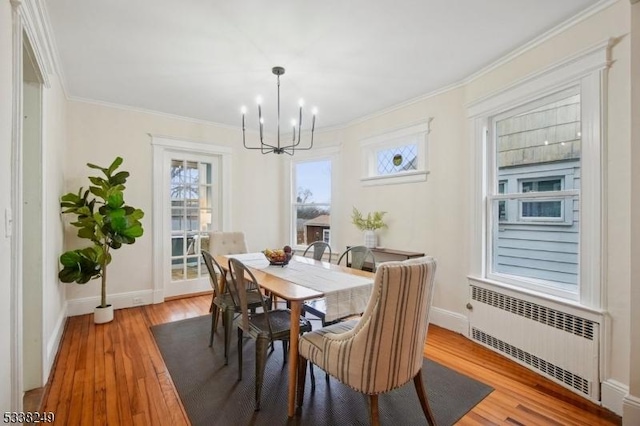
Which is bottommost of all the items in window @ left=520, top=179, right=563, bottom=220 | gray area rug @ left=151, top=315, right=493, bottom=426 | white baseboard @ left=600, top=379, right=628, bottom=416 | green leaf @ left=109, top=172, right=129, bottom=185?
gray area rug @ left=151, top=315, right=493, bottom=426

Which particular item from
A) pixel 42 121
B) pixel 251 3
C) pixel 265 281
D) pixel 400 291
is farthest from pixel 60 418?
pixel 251 3

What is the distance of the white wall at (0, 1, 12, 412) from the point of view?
137 centimetres

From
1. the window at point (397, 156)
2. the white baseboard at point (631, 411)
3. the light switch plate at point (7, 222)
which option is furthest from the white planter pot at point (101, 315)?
the white baseboard at point (631, 411)

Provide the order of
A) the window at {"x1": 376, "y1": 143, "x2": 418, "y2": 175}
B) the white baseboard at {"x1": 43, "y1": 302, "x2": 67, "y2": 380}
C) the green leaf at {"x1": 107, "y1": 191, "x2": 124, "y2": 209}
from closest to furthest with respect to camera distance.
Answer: the white baseboard at {"x1": 43, "y1": 302, "x2": 67, "y2": 380} < the green leaf at {"x1": 107, "y1": 191, "x2": 124, "y2": 209} < the window at {"x1": 376, "y1": 143, "x2": 418, "y2": 175}

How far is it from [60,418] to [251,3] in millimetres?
2872

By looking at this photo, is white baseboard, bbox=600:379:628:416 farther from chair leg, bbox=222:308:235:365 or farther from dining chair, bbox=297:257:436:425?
chair leg, bbox=222:308:235:365

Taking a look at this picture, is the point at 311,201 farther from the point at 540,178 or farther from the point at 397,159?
the point at 540,178

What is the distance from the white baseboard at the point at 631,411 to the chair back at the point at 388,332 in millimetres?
1356

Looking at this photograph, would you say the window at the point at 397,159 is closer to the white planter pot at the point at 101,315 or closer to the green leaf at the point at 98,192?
the green leaf at the point at 98,192

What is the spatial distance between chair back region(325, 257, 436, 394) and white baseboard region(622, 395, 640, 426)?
1356 millimetres

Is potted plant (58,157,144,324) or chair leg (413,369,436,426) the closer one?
chair leg (413,369,436,426)

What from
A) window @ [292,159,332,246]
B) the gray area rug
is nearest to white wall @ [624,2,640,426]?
the gray area rug

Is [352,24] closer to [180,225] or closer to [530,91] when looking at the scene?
[530,91]

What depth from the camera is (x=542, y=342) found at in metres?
2.38
